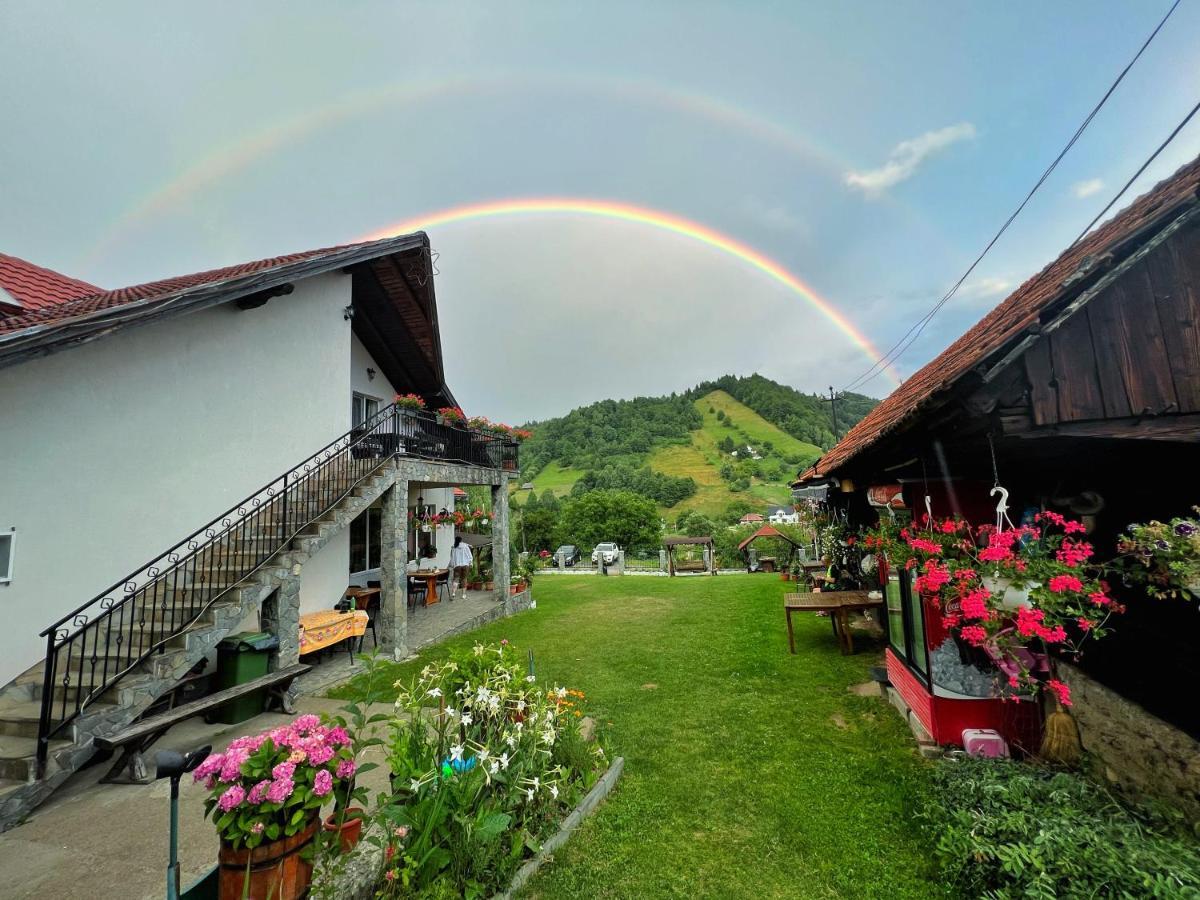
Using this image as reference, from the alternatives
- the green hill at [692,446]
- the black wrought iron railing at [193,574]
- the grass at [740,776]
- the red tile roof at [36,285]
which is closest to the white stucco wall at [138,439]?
the black wrought iron railing at [193,574]

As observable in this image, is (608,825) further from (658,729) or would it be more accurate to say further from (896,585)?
(896,585)

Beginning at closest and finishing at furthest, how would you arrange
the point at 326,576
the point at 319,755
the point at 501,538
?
the point at 319,755, the point at 326,576, the point at 501,538

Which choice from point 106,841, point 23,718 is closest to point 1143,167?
point 106,841

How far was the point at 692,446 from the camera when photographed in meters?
82.6

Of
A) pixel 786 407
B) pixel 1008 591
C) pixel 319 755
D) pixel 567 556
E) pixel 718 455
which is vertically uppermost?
pixel 786 407

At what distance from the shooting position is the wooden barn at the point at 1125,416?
2.57 meters

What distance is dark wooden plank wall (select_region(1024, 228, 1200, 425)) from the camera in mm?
2555

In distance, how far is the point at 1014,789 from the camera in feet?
10.8

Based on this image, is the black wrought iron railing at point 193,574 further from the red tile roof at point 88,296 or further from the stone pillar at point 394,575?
the red tile roof at point 88,296

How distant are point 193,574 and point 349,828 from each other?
15.7 ft

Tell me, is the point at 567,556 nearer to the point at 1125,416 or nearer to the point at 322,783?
the point at 322,783

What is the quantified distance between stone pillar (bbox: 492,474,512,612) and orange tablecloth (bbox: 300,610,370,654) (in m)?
4.76

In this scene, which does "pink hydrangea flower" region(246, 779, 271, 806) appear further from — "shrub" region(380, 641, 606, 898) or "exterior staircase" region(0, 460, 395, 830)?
"exterior staircase" region(0, 460, 395, 830)

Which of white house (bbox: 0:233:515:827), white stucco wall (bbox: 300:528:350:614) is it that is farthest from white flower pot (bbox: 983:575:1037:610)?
white stucco wall (bbox: 300:528:350:614)
